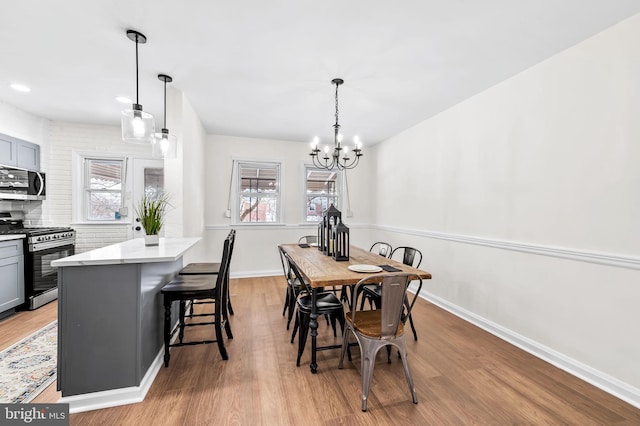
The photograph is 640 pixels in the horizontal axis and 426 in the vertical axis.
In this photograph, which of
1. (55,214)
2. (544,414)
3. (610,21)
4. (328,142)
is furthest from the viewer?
(328,142)

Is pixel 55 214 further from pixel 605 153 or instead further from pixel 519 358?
pixel 605 153

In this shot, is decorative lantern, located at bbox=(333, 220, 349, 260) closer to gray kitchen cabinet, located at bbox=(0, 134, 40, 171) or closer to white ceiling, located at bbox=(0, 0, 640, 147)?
white ceiling, located at bbox=(0, 0, 640, 147)

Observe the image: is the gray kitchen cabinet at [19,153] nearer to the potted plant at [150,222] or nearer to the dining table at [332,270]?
the potted plant at [150,222]

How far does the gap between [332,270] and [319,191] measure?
11.2 ft

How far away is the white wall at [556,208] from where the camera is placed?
6.27 ft

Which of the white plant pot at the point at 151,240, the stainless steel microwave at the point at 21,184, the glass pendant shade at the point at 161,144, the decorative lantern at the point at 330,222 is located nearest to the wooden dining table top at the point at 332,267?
the decorative lantern at the point at 330,222

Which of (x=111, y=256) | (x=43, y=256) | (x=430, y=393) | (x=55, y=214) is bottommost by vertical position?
(x=430, y=393)

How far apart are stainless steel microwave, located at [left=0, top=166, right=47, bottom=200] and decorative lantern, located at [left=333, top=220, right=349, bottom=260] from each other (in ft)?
13.3

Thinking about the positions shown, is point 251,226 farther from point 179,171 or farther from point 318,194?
point 179,171

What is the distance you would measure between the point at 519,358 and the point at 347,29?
3054mm

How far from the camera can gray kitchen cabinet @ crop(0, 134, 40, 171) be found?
3332 mm

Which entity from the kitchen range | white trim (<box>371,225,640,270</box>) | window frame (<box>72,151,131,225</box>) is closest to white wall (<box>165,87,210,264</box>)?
the kitchen range

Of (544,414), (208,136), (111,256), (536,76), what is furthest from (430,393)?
(208,136)

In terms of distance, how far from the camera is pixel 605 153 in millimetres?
2006
